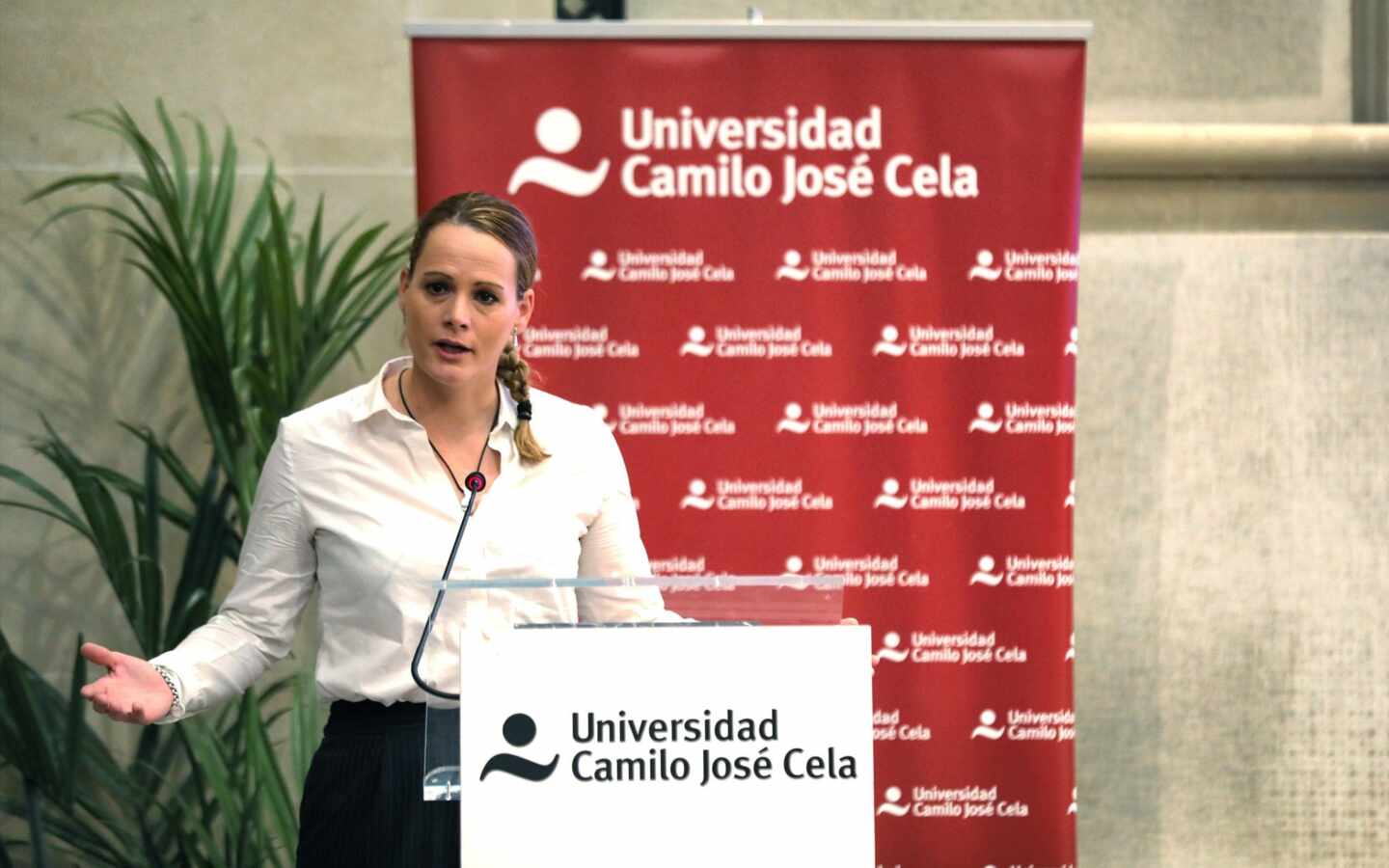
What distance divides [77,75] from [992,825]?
10.1 ft

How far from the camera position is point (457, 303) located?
70.2 inches

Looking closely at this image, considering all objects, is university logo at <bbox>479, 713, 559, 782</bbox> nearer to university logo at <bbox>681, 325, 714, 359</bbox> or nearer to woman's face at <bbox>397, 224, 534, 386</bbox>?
woman's face at <bbox>397, 224, 534, 386</bbox>

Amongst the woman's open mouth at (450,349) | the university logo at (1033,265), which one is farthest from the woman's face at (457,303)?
the university logo at (1033,265)

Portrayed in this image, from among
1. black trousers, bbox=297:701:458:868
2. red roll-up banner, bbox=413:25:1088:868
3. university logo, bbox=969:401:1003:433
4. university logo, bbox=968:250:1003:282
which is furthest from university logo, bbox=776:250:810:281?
black trousers, bbox=297:701:458:868

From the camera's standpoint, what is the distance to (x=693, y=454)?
334 cm

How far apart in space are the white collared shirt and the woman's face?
0.10 metres

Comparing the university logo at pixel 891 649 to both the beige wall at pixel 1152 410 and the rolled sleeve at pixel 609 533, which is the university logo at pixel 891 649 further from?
the rolled sleeve at pixel 609 533

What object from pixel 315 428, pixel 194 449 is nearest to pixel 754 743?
pixel 315 428

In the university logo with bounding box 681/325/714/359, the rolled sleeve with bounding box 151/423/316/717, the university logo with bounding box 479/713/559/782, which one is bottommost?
the university logo with bounding box 479/713/559/782

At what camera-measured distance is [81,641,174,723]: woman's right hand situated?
1.62 metres

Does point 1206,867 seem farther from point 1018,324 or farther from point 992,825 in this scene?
point 1018,324

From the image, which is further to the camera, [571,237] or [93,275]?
[93,275]

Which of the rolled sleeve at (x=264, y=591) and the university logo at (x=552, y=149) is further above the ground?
the university logo at (x=552, y=149)

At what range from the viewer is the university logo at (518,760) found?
1.40 meters
